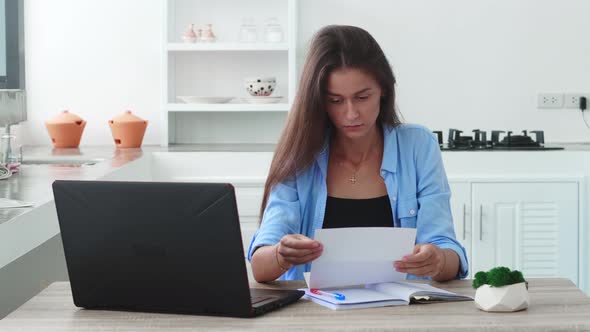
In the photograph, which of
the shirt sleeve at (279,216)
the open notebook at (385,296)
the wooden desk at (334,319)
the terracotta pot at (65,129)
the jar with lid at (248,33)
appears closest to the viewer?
the wooden desk at (334,319)

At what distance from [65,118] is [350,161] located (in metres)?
2.05

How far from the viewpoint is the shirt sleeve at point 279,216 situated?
193cm

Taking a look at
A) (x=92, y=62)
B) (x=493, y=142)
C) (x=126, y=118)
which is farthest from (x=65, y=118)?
(x=493, y=142)

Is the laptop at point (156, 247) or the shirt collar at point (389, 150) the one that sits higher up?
the shirt collar at point (389, 150)

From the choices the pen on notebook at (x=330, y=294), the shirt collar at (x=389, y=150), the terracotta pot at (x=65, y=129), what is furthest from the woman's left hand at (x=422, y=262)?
the terracotta pot at (x=65, y=129)

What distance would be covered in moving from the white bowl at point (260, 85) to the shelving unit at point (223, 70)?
0.55 feet

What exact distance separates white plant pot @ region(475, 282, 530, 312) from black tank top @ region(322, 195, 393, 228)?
588 mm

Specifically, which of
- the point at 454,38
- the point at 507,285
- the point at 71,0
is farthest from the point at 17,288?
the point at 454,38

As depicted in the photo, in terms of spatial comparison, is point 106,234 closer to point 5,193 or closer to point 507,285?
point 507,285

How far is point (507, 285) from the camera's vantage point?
58.4 inches

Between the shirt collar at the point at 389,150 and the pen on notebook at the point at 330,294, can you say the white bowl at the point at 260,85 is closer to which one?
the shirt collar at the point at 389,150

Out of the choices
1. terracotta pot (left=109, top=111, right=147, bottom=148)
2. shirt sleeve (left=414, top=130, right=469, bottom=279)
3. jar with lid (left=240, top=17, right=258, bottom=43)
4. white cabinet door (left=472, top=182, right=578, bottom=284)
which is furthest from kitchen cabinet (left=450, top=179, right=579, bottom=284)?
shirt sleeve (left=414, top=130, right=469, bottom=279)

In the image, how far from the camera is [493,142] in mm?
3736

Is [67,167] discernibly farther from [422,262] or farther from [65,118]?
[422,262]
